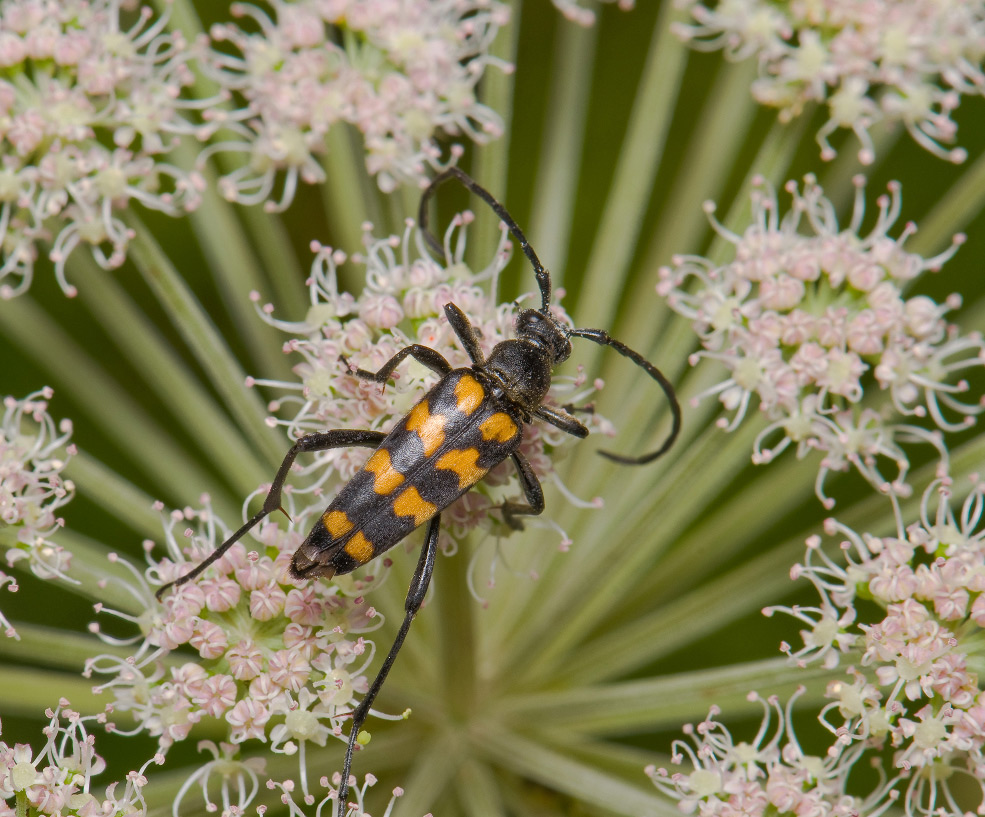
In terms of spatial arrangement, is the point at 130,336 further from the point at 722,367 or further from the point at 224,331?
the point at 722,367

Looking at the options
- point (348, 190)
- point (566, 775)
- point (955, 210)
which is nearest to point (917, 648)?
point (566, 775)

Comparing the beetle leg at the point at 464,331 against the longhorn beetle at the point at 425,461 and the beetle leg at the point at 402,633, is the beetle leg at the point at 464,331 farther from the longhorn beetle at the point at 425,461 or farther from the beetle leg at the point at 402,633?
the beetle leg at the point at 402,633

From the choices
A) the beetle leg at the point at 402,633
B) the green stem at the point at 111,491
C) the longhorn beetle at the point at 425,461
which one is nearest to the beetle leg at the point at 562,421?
the longhorn beetle at the point at 425,461

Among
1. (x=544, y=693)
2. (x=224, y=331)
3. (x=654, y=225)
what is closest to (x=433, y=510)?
(x=544, y=693)

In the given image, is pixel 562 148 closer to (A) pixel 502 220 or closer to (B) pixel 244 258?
(A) pixel 502 220

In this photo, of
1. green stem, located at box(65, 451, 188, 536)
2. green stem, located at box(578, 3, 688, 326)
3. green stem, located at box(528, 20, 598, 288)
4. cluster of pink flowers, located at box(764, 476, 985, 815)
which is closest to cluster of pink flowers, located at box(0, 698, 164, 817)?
green stem, located at box(65, 451, 188, 536)

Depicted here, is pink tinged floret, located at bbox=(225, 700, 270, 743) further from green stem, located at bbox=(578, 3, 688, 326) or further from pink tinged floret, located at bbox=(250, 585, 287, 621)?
green stem, located at bbox=(578, 3, 688, 326)
